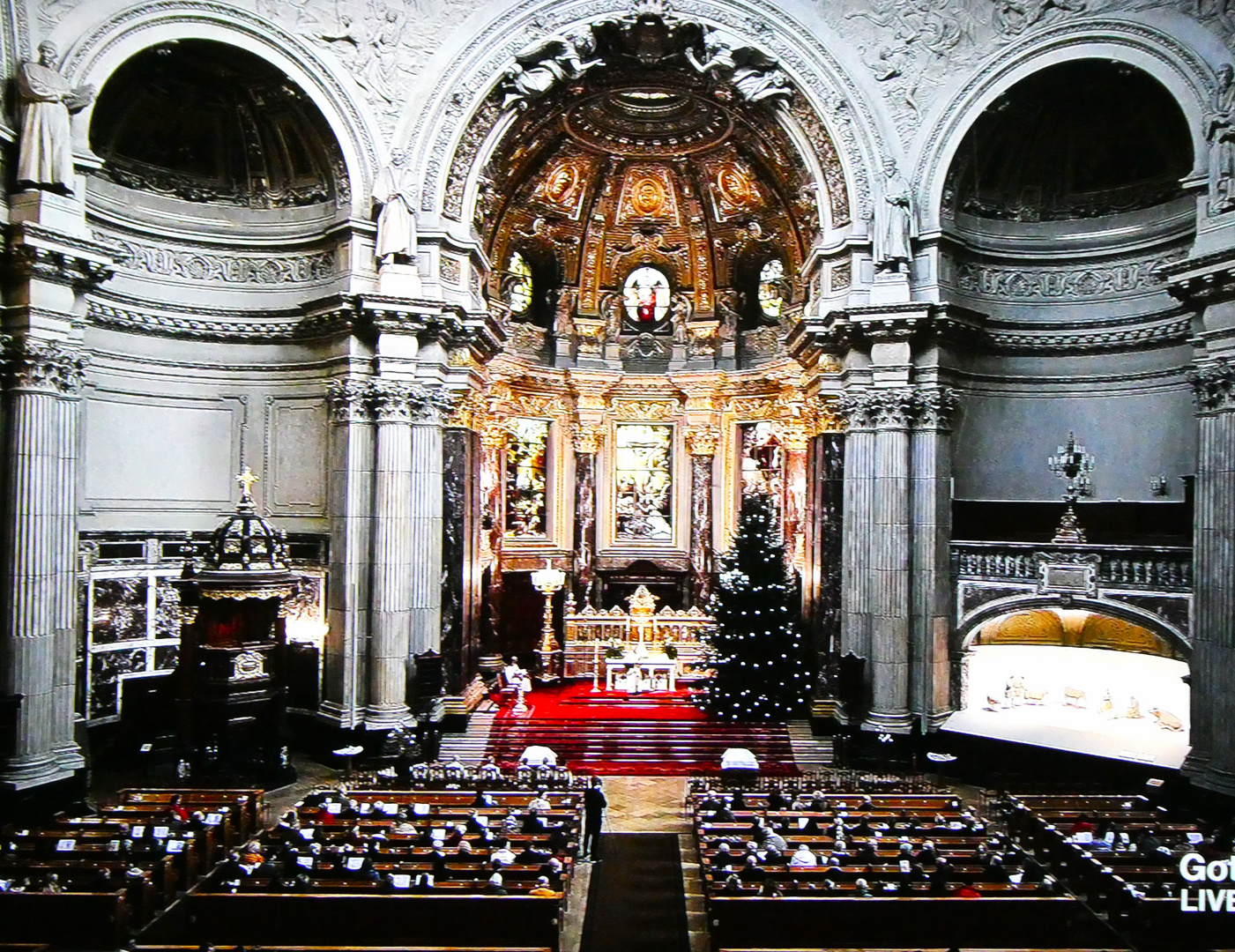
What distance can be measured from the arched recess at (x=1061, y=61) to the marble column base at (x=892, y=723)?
417 inches

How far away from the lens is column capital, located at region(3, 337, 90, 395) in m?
15.9

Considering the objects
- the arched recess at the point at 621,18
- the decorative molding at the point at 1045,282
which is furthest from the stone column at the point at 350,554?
the decorative molding at the point at 1045,282

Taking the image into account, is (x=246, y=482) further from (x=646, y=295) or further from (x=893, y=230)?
(x=893, y=230)

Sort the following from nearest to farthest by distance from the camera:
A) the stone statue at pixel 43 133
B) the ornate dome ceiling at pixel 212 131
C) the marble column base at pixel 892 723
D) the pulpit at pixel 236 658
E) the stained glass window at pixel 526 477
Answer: the stone statue at pixel 43 133 < the pulpit at pixel 236 658 < the ornate dome ceiling at pixel 212 131 < the marble column base at pixel 892 723 < the stained glass window at pixel 526 477

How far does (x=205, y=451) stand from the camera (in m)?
21.6

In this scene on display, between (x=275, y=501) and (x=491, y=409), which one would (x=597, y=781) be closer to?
(x=275, y=501)

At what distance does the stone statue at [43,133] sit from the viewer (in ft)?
52.7

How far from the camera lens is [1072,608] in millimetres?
18719

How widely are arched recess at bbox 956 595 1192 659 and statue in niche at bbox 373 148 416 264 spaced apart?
14.6m

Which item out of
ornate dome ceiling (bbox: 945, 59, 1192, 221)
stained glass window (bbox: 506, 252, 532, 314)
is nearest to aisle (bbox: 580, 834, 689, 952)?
ornate dome ceiling (bbox: 945, 59, 1192, 221)

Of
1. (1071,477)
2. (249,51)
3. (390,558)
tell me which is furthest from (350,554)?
(1071,477)

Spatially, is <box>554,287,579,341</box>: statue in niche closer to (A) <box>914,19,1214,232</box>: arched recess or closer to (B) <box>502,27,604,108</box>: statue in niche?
(B) <box>502,27,604,108</box>: statue in niche

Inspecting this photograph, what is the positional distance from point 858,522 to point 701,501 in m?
8.81

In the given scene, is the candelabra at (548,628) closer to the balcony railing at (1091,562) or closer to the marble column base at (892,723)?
the marble column base at (892,723)
